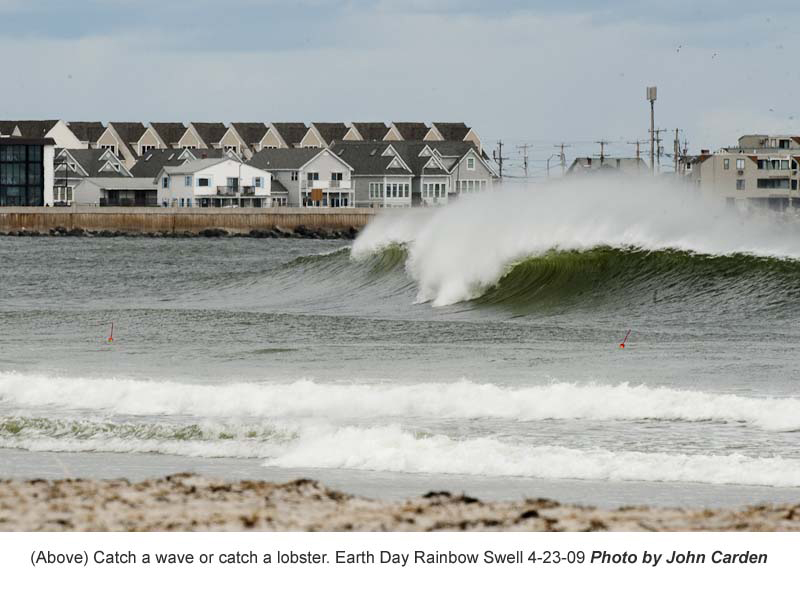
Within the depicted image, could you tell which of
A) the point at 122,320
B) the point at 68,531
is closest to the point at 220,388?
the point at 68,531

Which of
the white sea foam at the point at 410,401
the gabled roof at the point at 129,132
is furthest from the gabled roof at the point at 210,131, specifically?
the white sea foam at the point at 410,401

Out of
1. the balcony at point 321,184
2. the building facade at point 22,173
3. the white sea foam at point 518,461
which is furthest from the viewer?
the balcony at point 321,184

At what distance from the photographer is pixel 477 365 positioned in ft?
53.3

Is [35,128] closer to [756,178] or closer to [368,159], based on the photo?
[368,159]

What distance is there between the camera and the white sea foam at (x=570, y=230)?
28.4m

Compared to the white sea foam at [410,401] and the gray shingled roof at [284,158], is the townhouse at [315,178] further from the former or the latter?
the white sea foam at [410,401]

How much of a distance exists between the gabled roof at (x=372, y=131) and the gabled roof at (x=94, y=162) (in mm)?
36841

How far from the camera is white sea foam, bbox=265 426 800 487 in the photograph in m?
9.20

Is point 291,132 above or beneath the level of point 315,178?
above

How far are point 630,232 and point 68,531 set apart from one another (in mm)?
24162

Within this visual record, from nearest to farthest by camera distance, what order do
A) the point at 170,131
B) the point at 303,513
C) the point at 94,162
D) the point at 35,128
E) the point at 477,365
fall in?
the point at 303,513, the point at 477,365, the point at 94,162, the point at 35,128, the point at 170,131

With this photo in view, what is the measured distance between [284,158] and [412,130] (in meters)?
41.3

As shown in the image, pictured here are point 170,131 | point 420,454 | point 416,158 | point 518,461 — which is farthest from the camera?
point 170,131

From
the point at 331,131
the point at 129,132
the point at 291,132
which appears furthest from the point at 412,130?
the point at 129,132
